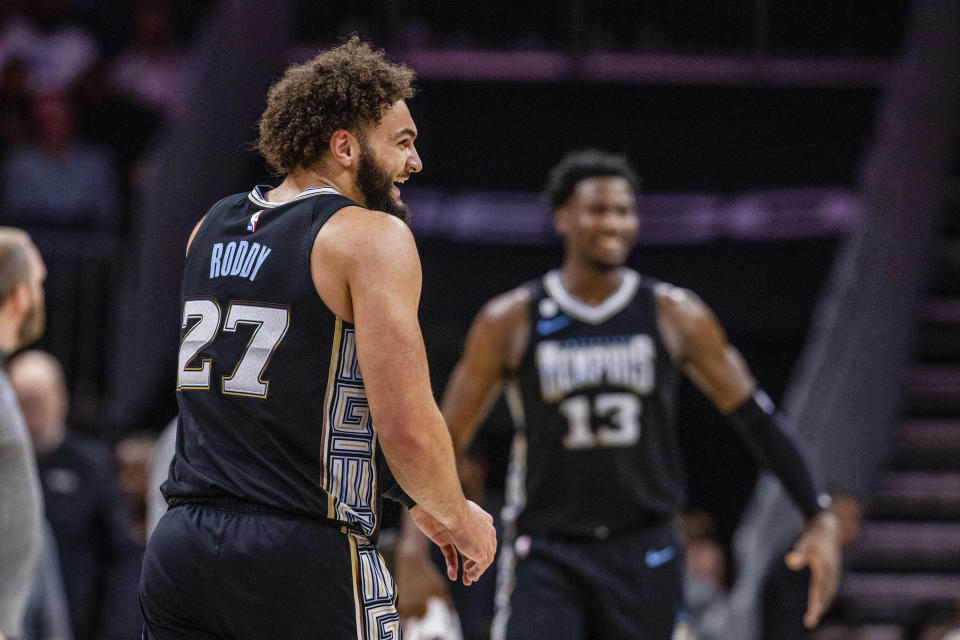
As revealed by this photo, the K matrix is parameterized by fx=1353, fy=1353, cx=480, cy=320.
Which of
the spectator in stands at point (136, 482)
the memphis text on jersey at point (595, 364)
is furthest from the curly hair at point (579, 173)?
the spectator in stands at point (136, 482)

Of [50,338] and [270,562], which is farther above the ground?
[270,562]

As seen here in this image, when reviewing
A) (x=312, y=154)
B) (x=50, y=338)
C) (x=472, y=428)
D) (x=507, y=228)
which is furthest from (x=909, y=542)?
(x=312, y=154)

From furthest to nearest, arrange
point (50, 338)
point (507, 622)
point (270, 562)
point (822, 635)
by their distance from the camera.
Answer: point (50, 338)
point (822, 635)
point (507, 622)
point (270, 562)

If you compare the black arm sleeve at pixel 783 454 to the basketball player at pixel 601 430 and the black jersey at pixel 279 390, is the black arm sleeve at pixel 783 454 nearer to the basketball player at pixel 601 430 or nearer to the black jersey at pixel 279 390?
the basketball player at pixel 601 430

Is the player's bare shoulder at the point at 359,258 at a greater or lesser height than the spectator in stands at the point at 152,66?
lesser

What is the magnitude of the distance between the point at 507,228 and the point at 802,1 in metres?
3.25

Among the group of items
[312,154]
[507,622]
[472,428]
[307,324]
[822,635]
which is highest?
[312,154]

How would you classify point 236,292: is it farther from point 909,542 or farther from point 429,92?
point 429,92

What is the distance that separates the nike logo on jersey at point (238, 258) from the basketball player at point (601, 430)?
2351 mm

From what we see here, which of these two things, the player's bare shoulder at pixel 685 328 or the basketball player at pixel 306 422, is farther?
the player's bare shoulder at pixel 685 328

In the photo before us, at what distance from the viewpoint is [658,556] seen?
16.9 ft

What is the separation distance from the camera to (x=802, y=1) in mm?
11516

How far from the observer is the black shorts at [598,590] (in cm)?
504

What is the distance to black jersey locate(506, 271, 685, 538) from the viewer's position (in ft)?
16.9
